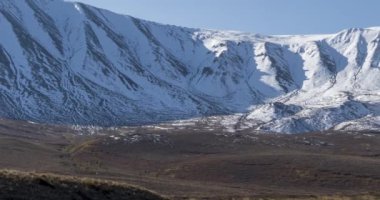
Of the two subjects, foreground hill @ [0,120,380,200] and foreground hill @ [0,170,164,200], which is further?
foreground hill @ [0,120,380,200]

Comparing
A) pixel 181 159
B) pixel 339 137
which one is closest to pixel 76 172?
pixel 181 159

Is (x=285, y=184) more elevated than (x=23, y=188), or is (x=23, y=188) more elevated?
(x=285, y=184)

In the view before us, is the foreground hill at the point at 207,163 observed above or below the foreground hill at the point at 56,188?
above

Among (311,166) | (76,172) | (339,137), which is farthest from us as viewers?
(339,137)

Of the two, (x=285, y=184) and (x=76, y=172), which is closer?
(x=76, y=172)

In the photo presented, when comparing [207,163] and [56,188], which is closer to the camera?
[56,188]

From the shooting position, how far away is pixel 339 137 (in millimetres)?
176750

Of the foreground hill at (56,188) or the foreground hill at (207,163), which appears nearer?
the foreground hill at (56,188)

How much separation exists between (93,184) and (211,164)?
240 ft

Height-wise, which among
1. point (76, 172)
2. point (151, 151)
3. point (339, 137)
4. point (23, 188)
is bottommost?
point (23, 188)

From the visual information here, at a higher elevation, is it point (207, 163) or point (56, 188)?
point (207, 163)

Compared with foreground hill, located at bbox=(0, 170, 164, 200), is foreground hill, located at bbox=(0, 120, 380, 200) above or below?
above

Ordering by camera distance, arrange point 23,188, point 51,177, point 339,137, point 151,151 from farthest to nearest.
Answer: point 339,137
point 151,151
point 51,177
point 23,188

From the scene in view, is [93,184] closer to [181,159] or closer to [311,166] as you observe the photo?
[311,166]
